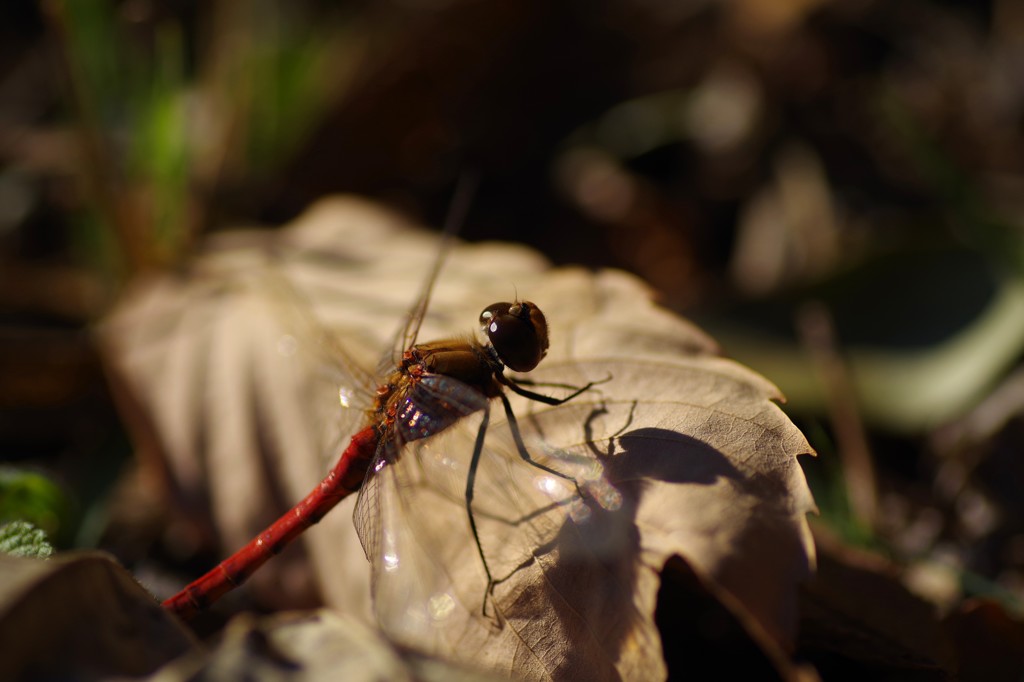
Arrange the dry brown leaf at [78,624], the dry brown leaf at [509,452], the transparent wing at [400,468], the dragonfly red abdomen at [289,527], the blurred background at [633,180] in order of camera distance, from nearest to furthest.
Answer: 1. the dry brown leaf at [78,624]
2. the dry brown leaf at [509,452]
3. the transparent wing at [400,468]
4. the dragonfly red abdomen at [289,527]
5. the blurred background at [633,180]

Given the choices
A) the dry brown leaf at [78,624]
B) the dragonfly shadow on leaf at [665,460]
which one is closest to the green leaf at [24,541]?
the dry brown leaf at [78,624]

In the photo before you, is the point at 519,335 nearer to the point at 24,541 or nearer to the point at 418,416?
the point at 418,416

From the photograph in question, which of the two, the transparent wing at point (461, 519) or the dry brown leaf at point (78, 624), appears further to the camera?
the transparent wing at point (461, 519)

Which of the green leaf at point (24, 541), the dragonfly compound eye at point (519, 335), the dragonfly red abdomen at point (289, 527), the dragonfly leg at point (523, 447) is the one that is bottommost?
the dragonfly red abdomen at point (289, 527)

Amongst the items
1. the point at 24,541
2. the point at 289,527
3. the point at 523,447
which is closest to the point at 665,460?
the point at 523,447

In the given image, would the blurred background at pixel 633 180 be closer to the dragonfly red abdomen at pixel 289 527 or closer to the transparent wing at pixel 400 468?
the dragonfly red abdomen at pixel 289 527

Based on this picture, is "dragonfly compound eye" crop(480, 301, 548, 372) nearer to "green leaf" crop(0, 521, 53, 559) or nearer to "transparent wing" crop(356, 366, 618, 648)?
"transparent wing" crop(356, 366, 618, 648)

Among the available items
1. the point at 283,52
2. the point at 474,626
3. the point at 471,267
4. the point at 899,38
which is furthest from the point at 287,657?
the point at 899,38
